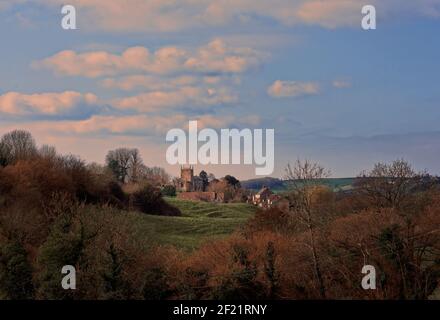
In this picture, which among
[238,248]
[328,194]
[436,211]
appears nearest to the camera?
[238,248]

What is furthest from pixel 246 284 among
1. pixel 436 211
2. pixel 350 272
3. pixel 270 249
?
pixel 436 211

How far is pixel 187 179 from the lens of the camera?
132000mm

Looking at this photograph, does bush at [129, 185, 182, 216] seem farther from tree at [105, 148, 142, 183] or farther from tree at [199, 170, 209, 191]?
tree at [199, 170, 209, 191]

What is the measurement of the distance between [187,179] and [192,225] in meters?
58.2

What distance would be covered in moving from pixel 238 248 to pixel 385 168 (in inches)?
1055

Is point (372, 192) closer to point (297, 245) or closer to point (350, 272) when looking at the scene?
point (297, 245)

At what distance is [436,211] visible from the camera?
45.6 metres

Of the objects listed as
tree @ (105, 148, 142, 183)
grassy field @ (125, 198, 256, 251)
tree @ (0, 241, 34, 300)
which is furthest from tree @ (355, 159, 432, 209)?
tree @ (105, 148, 142, 183)

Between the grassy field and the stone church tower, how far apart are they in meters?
28.4

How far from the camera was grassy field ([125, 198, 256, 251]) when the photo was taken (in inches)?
2292

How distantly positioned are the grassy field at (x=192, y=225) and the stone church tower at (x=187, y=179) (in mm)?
28416

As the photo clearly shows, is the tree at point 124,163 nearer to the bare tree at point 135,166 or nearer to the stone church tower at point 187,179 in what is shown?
the bare tree at point 135,166

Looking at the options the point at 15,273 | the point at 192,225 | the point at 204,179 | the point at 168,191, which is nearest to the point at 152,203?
the point at 192,225

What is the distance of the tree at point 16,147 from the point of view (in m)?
72.0
